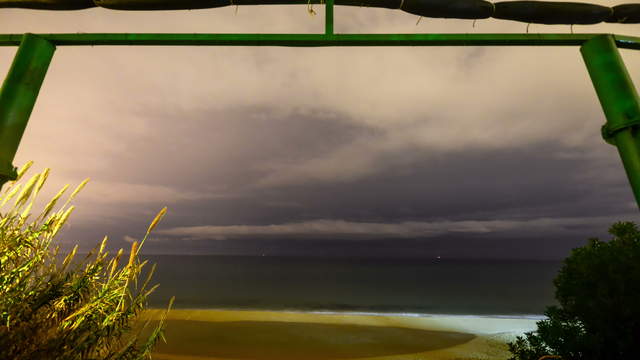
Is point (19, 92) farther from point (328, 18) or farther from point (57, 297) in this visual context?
point (328, 18)

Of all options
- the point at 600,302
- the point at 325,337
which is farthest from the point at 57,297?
the point at 325,337

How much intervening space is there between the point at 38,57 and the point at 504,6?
3661 mm

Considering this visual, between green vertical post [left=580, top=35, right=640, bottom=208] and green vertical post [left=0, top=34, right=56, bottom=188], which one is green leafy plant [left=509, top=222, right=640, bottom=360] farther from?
green vertical post [left=0, top=34, right=56, bottom=188]

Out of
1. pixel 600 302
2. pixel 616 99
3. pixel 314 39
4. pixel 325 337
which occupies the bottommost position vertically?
pixel 325 337

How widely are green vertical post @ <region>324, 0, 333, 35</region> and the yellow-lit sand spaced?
45.8ft

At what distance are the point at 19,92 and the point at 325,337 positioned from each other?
721 inches

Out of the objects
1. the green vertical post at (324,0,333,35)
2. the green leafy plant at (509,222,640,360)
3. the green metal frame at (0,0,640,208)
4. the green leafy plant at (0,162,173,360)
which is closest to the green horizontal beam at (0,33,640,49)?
the green metal frame at (0,0,640,208)

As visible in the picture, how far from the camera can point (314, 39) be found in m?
2.57

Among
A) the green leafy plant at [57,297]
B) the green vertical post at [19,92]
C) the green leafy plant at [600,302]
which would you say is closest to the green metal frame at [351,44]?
the green vertical post at [19,92]

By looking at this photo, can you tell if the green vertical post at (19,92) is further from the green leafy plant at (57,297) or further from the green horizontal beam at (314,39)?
the green leafy plant at (57,297)

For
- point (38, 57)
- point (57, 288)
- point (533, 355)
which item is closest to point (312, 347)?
point (533, 355)

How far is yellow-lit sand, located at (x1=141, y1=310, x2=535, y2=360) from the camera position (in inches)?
585

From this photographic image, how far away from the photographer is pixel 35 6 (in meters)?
2.67

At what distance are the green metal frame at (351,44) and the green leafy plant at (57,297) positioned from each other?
102 centimetres
